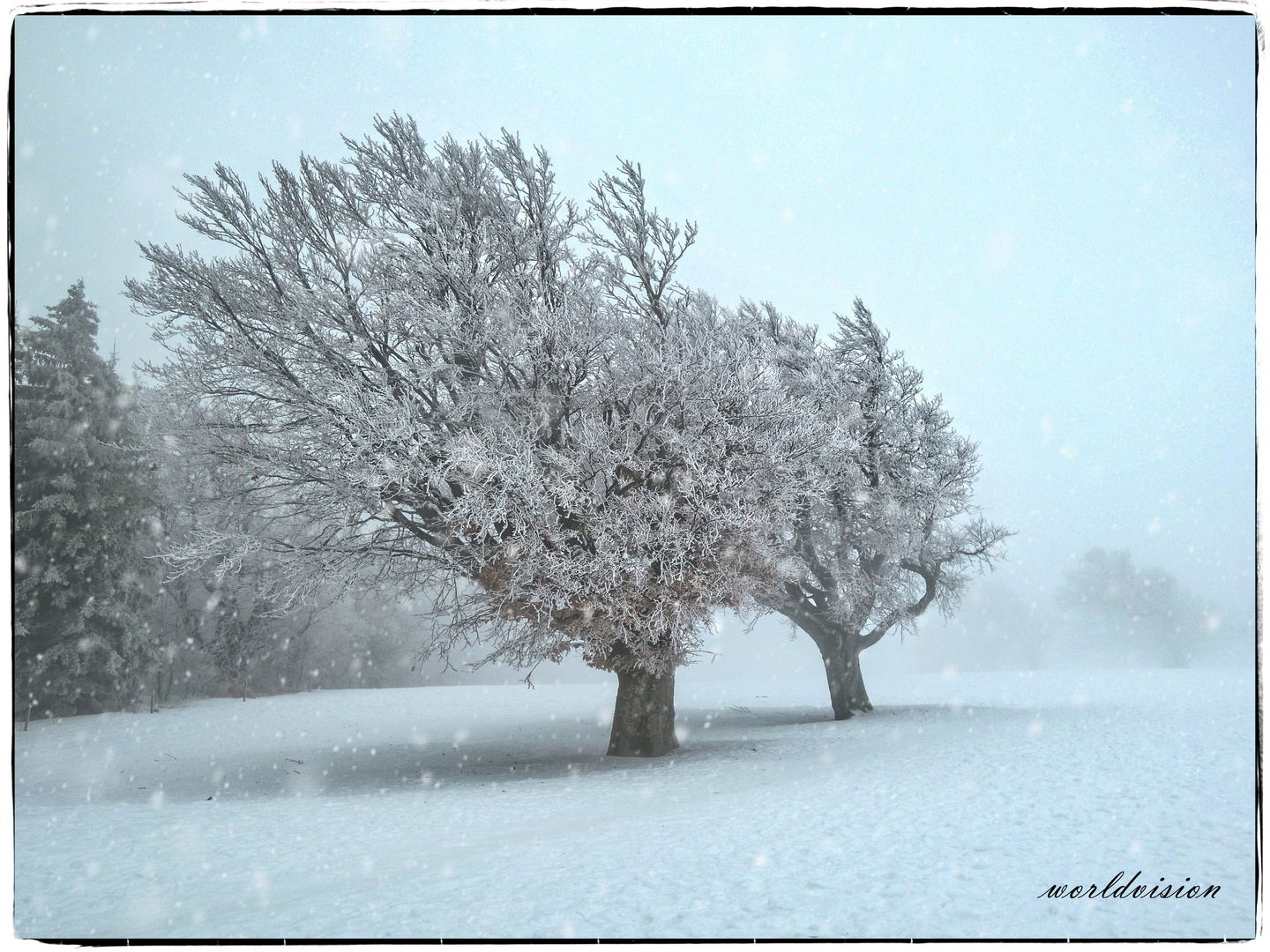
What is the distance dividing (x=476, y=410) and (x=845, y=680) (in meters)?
12.2

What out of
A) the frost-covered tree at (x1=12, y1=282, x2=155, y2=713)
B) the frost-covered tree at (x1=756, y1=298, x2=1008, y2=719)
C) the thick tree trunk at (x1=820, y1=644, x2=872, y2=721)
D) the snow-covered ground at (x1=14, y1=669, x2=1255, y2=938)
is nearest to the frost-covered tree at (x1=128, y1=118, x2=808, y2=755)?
the snow-covered ground at (x1=14, y1=669, x2=1255, y2=938)

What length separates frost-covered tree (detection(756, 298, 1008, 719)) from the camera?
1714 centimetres

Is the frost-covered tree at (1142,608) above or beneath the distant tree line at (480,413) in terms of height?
beneath

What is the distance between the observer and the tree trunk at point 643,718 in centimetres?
1295

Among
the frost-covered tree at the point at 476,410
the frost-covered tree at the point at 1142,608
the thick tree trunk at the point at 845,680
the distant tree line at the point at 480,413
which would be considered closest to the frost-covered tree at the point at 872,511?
the thick tree trunk at the point at 845,680

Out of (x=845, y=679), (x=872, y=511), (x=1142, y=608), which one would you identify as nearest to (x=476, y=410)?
(x=872, y=511)

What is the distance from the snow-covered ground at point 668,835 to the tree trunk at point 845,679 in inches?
132

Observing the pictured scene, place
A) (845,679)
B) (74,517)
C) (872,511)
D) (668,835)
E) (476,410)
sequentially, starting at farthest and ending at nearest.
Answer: (74,517), (845,679), (872,511), (476,410), (668,835)

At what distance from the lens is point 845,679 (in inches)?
728

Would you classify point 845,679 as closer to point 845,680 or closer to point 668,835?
point 845,680

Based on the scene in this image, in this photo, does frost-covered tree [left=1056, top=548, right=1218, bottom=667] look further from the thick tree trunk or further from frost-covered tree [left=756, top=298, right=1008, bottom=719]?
the thick tree trunk

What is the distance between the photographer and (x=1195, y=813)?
7.02 metres

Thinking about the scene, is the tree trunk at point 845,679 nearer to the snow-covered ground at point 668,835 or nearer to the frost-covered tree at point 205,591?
the snow-covered ground at point 668,835

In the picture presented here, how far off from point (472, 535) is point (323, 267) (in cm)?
551
